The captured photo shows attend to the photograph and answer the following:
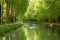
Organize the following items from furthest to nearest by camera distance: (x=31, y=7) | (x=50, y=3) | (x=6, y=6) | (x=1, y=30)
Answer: (x=31, y=7)
(x=50, y=3)
(x=6, y=6)
(x=1, y=30)

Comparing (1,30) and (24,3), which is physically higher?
(24,3)

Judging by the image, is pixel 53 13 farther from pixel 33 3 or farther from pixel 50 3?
pixel 33 3

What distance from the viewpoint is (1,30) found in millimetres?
24531

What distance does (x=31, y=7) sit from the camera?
342ft

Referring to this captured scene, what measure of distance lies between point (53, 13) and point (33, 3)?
5718 cm

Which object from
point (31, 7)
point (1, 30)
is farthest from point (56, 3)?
point (31, 7)

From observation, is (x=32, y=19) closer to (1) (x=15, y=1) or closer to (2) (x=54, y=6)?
(2) (x=54, y=6)

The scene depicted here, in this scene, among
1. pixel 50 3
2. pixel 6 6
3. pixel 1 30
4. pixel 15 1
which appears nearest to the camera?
pixel 1 30

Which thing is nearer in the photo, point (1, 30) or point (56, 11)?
point (1, 30)

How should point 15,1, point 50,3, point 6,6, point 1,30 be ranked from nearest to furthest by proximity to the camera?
point 1,30
point 15,1
point 6,6
point 50,3

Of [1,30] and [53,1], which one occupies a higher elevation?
[53,1]

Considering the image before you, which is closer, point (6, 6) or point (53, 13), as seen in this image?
point (6, 6)

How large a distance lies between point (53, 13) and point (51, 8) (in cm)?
137

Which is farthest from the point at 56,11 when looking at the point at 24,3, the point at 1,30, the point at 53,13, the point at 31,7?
the point at 31,7
